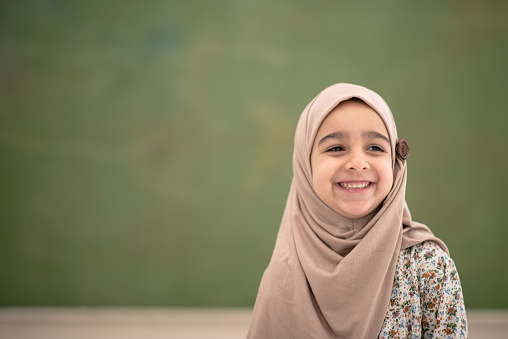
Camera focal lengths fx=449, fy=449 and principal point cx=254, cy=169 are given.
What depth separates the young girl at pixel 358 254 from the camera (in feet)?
3.87

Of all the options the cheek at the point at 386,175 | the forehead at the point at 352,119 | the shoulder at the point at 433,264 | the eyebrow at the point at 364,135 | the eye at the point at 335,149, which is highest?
the forehead at the point at 352,119

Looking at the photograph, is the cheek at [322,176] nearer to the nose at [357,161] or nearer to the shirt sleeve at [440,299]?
the nose at [357,161]

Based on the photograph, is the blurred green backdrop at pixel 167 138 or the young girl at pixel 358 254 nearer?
the young girl at pixel 358 254

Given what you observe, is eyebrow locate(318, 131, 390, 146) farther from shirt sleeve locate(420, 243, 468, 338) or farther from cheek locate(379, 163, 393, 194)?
shirt sleeve locate(420, 243, 468, 338)

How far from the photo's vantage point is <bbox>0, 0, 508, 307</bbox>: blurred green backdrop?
289cm

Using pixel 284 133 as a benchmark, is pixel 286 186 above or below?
below

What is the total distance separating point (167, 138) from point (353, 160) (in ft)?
6.32

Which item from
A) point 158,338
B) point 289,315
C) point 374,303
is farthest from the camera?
point 158,338

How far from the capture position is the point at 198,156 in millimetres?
2926

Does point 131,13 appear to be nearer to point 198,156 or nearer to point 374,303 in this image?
→ point 198,156

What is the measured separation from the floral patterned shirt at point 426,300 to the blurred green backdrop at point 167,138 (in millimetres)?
1731

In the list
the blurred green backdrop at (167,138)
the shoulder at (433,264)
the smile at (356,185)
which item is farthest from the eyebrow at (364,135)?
the blurred green backdrop at (167,138)

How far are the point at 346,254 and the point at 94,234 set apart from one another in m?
2.12

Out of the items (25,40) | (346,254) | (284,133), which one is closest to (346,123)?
(346,254)
